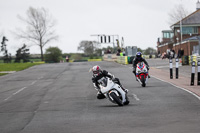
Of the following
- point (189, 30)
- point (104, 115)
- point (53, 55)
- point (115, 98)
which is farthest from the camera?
point (53, 55)

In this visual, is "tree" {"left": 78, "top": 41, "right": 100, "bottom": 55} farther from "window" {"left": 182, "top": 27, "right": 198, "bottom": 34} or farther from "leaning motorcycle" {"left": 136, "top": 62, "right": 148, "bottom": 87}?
"leaning motorcycle" {"left": 136, "top": 62, "right": 148, "bottom": 87}

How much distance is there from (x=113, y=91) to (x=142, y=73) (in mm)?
6544

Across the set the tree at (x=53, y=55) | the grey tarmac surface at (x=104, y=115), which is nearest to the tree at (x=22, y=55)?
A: the tree at (x=53, y=55)

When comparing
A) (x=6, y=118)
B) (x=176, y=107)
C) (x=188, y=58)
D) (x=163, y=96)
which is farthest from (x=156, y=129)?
(x=188, y=58)

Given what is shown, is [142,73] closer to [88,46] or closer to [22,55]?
[22,55]

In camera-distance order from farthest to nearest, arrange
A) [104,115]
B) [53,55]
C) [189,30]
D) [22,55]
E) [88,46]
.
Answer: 1. [88,46]
2. [22,55]
3. [53,55]
4. [189,30]
5. [104,115]

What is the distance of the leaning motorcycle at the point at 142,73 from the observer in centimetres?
1797

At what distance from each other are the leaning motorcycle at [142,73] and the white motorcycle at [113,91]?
6079 mm

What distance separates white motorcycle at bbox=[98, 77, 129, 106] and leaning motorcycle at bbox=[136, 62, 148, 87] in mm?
6079

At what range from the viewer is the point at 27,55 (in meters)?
126

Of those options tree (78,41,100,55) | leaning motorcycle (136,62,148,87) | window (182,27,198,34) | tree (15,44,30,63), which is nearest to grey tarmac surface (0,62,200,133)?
leaning motorcycle (136,62,148,87)

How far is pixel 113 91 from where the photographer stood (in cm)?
1166

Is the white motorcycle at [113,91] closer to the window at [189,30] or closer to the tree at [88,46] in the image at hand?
the window at [189,30]

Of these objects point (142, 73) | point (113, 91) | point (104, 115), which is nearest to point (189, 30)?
point (142, 73)
